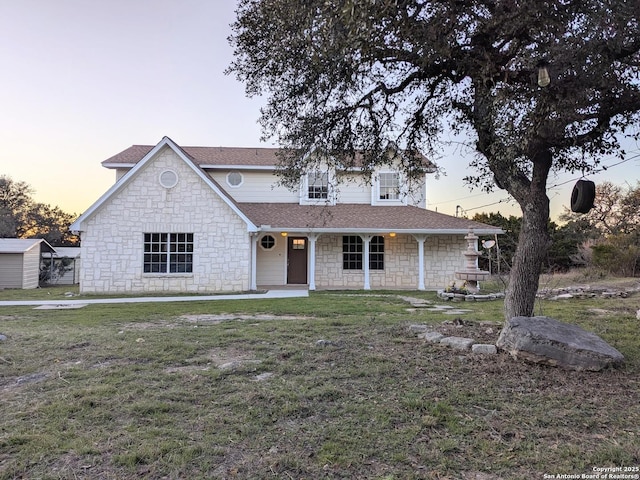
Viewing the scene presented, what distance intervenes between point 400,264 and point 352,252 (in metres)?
2.22

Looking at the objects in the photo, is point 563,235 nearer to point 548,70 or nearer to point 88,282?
point 548,70

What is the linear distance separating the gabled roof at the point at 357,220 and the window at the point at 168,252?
2.84m

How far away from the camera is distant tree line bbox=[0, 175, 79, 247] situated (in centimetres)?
3491

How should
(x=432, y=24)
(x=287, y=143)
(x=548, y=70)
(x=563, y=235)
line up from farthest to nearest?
(x=563, y=235) < (x=287, y=143) < (x=432, y=24) < (x=548, y=70)

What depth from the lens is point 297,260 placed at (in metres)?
17.1

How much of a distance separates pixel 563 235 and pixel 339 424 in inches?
1110

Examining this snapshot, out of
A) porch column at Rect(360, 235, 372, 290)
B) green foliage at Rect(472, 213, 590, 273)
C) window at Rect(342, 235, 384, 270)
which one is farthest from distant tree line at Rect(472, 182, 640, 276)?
porch column at Rect(360, 235, 372, 290)

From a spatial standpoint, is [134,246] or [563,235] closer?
[134,246]

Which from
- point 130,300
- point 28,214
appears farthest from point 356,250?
point 28,214

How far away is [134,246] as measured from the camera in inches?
561

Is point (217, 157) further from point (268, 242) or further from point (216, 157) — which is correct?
point (268, 242)

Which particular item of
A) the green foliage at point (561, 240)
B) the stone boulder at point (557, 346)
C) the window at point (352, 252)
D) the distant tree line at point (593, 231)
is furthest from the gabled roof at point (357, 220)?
the stone boulder at point (557, 346)

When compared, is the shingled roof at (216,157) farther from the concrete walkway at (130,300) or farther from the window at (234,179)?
the concrete walkway at (130,300)

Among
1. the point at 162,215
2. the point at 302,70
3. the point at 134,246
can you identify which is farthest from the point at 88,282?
the point at 302,70
